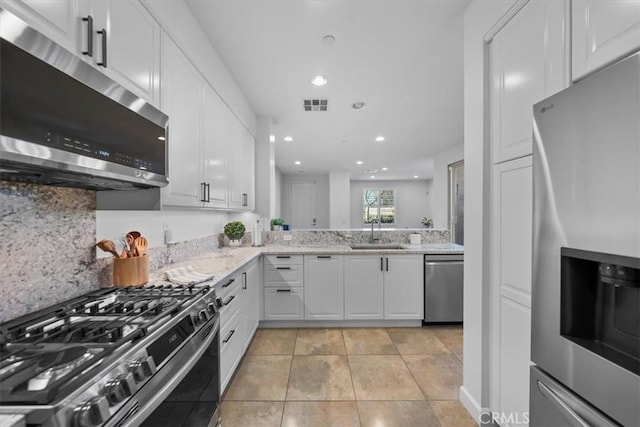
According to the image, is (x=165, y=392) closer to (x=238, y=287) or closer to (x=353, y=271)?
(x=238, y=287)

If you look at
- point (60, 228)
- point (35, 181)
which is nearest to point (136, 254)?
point (60, 228)

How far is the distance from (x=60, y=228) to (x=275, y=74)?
2.15m

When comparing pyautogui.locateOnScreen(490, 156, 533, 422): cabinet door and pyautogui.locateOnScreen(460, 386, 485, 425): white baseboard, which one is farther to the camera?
pyautogui.locateOnScreen(460, 386, 485, 425): white baseboard

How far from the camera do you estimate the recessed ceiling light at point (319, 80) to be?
2.69 metres

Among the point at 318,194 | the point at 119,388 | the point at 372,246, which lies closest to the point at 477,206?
the point at 119,388

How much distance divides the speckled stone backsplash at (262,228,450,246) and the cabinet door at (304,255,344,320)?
1.85 feet

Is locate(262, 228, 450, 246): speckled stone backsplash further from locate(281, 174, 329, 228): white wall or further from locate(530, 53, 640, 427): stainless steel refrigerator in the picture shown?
locate(281, 174, 329, 228): white wall

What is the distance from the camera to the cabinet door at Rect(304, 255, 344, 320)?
9.98 feet

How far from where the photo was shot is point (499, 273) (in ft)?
4.85

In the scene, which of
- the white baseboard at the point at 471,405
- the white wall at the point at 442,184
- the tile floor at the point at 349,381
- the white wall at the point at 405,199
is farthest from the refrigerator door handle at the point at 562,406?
the white wall at the point at 405,199

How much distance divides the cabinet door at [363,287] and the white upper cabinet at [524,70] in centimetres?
183

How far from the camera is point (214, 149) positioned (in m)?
2.23

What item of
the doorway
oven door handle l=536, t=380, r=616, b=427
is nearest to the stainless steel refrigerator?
oven door handle l=536, t=380, r=616, b=427

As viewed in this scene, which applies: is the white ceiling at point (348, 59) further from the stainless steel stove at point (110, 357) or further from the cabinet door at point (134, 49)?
the stainless steel stove at point (110, 357)
